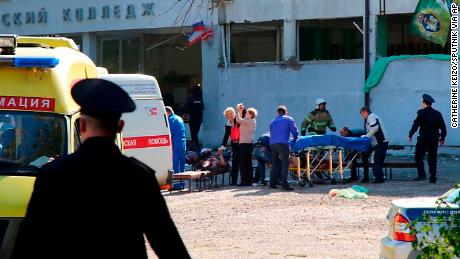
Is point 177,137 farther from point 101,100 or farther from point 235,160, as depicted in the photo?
point 101,100

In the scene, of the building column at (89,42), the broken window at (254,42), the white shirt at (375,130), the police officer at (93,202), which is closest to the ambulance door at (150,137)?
the white shirt at (375,130)

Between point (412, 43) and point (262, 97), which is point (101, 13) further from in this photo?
point (412, 43)

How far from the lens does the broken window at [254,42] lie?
32.4 m

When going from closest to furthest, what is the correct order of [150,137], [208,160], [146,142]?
1. [146,142]
2. [150,137]
3. [208,160]

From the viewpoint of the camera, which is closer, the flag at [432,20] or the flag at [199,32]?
the flag at [432,20]

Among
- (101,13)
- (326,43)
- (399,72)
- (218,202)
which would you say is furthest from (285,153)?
(101,13)

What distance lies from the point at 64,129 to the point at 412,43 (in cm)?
2112

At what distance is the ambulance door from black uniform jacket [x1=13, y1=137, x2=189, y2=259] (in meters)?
10.4

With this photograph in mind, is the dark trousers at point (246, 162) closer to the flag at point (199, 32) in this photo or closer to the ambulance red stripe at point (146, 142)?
the ambulance red stripe at point (146, 142)

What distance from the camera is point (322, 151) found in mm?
22172

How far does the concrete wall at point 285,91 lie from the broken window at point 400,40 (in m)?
1.00

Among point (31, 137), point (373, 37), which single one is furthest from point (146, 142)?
point (373, 37)

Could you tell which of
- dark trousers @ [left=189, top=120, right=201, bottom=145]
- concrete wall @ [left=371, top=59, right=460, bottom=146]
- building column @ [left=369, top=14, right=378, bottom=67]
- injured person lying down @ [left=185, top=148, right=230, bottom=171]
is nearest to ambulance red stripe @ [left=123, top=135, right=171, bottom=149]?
injured person lying down @ [left=185, top=148, right=230, bottom=171]

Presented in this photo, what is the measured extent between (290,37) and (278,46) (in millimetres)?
1133
